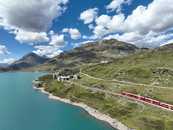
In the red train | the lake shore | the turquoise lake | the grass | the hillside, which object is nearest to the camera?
the grass

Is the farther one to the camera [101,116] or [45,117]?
[45,117]

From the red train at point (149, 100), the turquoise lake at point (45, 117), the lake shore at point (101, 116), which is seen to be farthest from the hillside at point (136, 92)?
the turquoise lake at point (45, 117)

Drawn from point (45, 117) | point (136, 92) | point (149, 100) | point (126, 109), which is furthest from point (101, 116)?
point (136, 92)

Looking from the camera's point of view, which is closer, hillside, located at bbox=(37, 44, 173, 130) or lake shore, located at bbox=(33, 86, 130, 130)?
hillside, located at bbox=(37, 44, 173, 130)

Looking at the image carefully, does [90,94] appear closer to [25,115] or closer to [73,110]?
[73,110]

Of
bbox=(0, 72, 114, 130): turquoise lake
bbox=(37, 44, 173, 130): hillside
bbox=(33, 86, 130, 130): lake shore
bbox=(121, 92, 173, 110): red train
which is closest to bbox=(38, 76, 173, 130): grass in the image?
bbox=(37, 44, 173, 130): hillside

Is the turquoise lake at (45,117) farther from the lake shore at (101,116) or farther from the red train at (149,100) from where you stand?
the red train at (149,100)

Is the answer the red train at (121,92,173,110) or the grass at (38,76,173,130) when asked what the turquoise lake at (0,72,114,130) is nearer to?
the grass at (38,76,173,130)

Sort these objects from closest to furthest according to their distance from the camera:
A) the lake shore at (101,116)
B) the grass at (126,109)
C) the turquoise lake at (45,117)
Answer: the grass at (126,109), the lake shore at (101,116), the turquoise lake at (45,117)

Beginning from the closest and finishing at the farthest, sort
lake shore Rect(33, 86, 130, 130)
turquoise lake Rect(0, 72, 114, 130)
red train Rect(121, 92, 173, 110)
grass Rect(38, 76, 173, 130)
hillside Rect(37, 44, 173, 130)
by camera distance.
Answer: grass Rect(38, 76, 173, 130) < hillside Rect(37, 44, 173, 130) < lake shore Rect(33, 86, 130, 130) < red train Rect(121, 92, 173, 110) < turquoise lake Rect(0, 72, 114, 130)

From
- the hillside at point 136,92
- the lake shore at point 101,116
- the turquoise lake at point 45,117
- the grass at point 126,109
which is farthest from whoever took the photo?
the turquoise lake at point 45,117

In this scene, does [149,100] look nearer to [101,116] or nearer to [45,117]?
[101,116]
